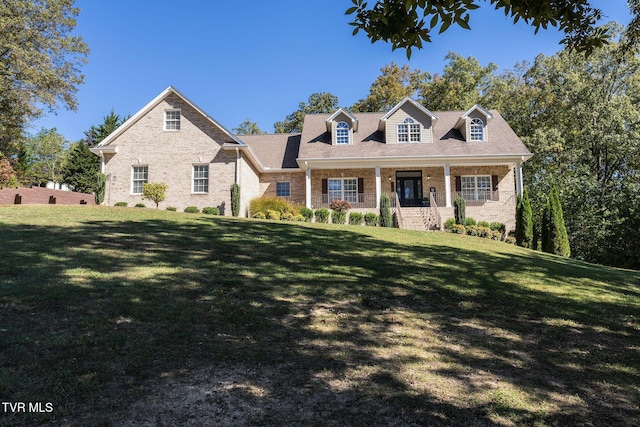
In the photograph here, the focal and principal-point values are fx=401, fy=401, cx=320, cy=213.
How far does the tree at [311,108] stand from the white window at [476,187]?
77.9 feet

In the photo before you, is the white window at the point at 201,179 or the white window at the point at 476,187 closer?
the white window at the point at 201,179

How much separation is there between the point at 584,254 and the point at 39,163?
6259 cm

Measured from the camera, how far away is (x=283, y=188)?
966 inches

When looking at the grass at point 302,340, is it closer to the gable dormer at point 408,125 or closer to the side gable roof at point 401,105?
the gable dormer at point 408,125

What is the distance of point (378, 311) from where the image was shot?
5.19m

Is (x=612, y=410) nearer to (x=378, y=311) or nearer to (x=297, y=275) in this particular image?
(x=378, y=311)

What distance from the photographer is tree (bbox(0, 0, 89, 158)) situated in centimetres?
A: 2189

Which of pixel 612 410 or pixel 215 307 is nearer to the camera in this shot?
pixel 612 410

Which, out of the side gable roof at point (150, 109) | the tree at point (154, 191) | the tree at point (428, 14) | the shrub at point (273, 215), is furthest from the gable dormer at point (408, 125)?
the tree at point (428, 14)

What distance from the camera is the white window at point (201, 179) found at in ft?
69.4

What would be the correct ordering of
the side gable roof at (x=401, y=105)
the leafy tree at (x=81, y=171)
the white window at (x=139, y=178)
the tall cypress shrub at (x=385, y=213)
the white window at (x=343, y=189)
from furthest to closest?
the leafy tree at (x=81, y=171)
the side gable roof at (x=401, y=105)
the white window at (x=343, y=189)
the white window at (x=139, y=178)
the tall cypress shrub at (x=385, y=213)

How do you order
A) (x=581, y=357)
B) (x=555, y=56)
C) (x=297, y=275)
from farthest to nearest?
(x=555, y=56), (x=297, y=275), (x=581, y=357)

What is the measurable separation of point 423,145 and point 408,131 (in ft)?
4.07

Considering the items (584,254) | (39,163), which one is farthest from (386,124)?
(39,163)
